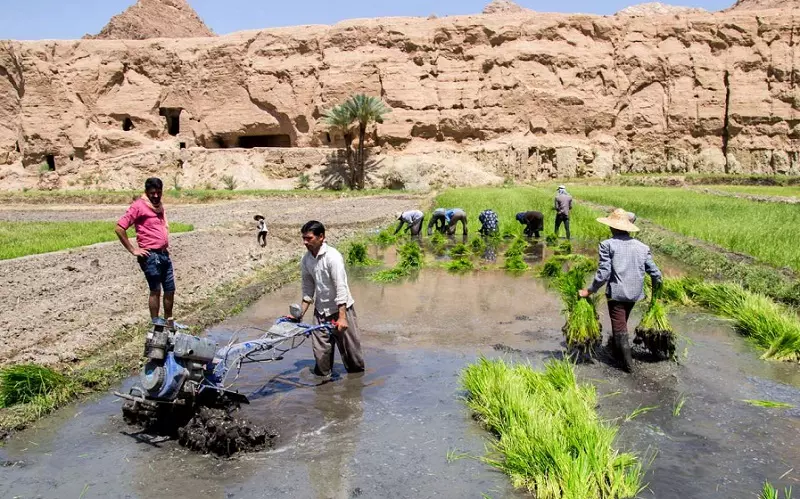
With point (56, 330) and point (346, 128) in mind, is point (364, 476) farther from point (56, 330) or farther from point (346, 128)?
point (346, 128)

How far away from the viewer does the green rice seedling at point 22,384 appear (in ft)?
17.7

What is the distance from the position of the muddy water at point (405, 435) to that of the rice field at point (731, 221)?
17.6 ft

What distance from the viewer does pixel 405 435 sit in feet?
16.3

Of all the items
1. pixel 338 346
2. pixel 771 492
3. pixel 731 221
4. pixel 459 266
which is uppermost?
pixel 338 346

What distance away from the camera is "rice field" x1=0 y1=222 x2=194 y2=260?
1315cm

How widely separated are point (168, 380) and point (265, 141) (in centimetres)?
4426

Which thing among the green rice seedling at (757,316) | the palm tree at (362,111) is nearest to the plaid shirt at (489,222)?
the green rice seedling at (757,316)

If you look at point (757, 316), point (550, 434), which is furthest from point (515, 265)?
point (550, 434)

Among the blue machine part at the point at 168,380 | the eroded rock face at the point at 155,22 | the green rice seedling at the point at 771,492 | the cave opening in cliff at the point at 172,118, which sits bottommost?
the green rice seedling at the point at 771,492

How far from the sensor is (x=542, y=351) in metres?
7.18

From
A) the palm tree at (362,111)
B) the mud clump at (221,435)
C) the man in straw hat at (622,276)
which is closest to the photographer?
the mud clump at (221,435)

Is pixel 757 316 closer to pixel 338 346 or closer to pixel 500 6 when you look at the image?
pixel 338 346

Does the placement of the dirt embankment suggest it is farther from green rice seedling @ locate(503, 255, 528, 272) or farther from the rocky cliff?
the rocky cliff

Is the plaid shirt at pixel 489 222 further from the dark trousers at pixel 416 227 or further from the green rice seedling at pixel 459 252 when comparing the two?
the green rice seedling at pixel 459 252
